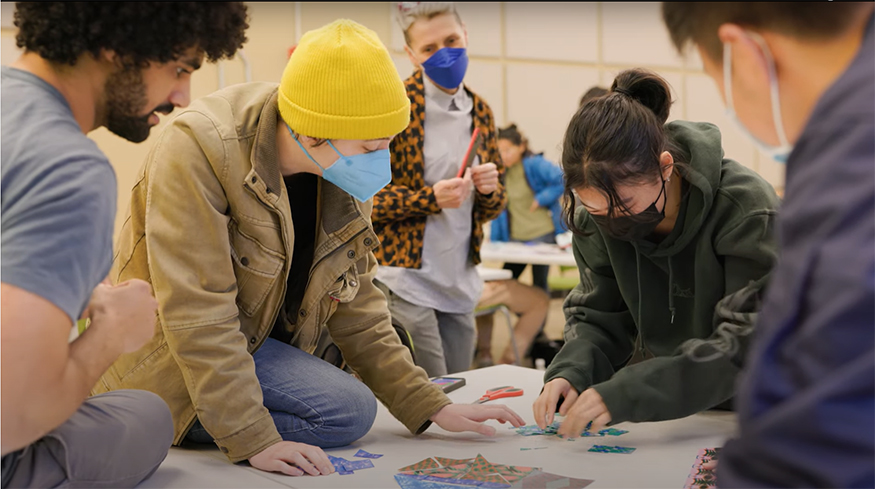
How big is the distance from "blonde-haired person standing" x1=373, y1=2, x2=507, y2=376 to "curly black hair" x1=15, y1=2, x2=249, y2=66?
4.24ft

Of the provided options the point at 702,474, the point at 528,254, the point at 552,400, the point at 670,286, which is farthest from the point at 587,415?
the point at 528,254

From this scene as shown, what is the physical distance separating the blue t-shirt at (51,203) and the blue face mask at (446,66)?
151 cm

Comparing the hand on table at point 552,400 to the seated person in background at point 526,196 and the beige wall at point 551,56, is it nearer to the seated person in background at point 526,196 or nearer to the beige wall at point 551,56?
the seated person in background at point 526,196

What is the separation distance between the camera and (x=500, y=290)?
4.45 metres

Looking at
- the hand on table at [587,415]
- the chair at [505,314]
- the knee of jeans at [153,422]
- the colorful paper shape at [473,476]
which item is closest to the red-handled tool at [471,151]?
the hand on table at [587,415]

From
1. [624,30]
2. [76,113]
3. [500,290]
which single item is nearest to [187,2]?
[76,113]

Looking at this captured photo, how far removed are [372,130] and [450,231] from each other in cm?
98

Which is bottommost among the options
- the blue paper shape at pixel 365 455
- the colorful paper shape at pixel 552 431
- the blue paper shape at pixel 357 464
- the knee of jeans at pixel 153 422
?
the colorful paper shape at pixel 552 431

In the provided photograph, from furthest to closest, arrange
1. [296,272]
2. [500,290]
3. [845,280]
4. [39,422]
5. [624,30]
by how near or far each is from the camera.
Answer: [624,30]
[500,290]
[296,272]
[39,422]
[845,280]

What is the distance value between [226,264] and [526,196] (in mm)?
4162

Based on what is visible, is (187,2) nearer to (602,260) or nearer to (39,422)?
(39,422)

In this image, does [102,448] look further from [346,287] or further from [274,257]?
[346,287]

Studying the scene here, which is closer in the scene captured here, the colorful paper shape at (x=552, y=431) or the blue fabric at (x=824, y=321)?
the blue fabric at (x=824, y=321)

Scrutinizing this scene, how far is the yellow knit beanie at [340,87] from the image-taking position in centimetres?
158
